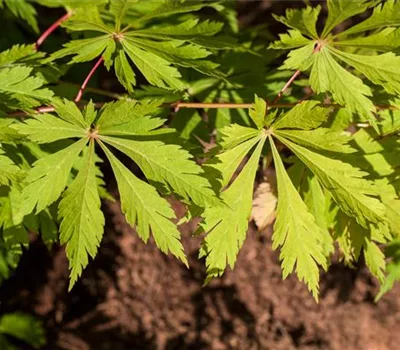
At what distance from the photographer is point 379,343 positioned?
3.35m

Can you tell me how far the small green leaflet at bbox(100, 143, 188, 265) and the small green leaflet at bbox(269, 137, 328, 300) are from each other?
0.30 metres

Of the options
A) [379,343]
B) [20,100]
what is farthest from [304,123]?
[379,343]

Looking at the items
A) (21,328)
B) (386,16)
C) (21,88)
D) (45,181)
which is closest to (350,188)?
(386,16)

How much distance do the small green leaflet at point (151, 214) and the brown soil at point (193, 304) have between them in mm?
1856

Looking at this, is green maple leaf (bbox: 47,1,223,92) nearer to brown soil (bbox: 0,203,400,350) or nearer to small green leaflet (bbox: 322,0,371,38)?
small green leaflet (bbox: 322,0,371,38)

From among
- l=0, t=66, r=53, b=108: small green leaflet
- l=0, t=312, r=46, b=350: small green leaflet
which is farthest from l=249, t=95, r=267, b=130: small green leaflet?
l=0, t=312, r=46, b=350: small green leaflet

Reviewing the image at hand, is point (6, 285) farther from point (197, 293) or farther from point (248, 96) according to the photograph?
point (248, 96)

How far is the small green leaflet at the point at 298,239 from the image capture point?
157 cm

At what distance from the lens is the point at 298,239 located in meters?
1.59

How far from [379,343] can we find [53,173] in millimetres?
2588

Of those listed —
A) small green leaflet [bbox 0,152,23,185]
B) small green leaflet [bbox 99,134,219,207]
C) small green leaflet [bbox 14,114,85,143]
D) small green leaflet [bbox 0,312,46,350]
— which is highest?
small green leaflet [bbox 14,114,85,143]

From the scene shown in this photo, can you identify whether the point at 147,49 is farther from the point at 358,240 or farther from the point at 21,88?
the point at 358,240

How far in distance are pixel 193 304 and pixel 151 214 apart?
6.60 feet

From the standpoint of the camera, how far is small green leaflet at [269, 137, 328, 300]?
5.15ft
